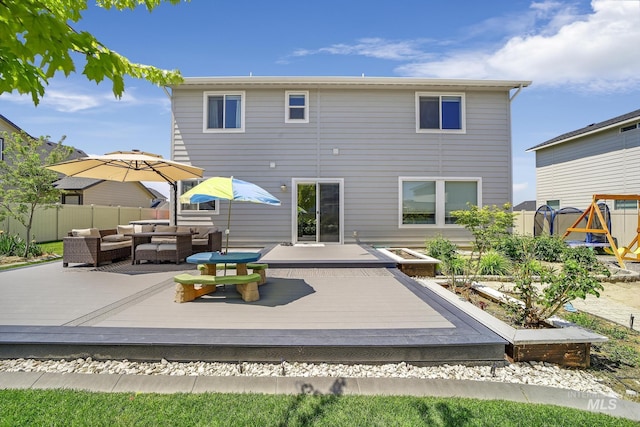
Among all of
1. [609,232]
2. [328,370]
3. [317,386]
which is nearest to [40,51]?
[317,386]

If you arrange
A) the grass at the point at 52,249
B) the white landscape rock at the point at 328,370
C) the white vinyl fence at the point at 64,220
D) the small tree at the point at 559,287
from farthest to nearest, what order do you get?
the white vinyl fence at the point at 64,220
the grass at the point at 52,249
the small tree at the point at 559,287
the white landscape rock at the point at 328,370

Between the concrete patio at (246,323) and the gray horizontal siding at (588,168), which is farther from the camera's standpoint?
the gray horizontal siding at (588,168)

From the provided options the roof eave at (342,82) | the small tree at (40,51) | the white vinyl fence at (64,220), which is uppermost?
the roof eave at (342,82)

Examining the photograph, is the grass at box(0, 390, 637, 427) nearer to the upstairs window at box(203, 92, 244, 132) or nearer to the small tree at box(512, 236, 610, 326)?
the small tree at box(512, 236, 610, 326)

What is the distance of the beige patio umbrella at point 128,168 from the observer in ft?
21.2

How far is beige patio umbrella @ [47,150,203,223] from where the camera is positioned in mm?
6448

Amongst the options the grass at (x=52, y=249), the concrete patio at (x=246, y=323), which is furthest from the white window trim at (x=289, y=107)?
the grass at (x=52, y=249)

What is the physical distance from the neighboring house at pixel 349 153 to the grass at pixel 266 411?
8.05 meters

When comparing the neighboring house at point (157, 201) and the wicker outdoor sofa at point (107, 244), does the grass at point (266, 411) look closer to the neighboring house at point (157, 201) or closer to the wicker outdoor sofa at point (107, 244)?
the wicker outdoor sofa at point (107, 244)

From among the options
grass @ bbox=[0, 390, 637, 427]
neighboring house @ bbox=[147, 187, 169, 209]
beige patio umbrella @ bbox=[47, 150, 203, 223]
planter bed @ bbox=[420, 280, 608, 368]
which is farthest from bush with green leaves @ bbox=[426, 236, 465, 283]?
neighboring house @ bbox=[147, 187, 169, 209]

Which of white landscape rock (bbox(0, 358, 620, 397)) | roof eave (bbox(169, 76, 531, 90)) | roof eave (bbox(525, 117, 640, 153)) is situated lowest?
white landscape rock (bbox(0, 358, 620, 397))

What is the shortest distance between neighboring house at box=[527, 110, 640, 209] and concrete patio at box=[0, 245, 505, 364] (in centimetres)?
1418

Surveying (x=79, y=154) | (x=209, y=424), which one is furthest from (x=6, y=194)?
(x=79, y=154)

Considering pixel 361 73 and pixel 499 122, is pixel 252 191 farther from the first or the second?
pixel 499 122
